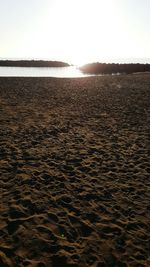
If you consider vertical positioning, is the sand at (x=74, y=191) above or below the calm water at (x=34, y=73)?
below

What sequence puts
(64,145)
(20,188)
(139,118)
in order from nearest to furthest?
(20,188)
(64,145)
(139,118)

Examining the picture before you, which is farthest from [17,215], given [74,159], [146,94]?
[146,94]

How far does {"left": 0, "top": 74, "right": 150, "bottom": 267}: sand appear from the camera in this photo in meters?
6.45

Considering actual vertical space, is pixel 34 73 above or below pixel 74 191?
above

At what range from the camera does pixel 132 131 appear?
1603 centimetres

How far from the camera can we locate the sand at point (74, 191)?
6449mm

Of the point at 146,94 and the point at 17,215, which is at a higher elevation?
the point at 146,94

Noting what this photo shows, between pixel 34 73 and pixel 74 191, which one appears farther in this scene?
pixel 34 73

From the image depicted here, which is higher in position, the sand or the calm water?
the calm water

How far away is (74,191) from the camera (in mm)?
9062

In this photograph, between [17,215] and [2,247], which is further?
[17,215]

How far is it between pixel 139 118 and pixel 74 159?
8.62m

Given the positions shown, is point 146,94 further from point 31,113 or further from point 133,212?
point 133,212

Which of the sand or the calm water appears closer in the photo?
the sand
